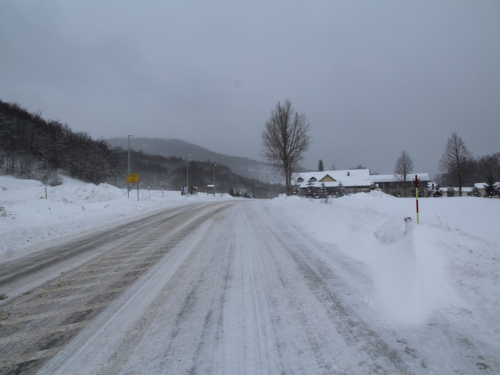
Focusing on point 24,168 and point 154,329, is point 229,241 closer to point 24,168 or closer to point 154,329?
point 154,329

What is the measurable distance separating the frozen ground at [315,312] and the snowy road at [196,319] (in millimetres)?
17

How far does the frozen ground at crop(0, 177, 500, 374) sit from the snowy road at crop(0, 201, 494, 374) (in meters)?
0.02

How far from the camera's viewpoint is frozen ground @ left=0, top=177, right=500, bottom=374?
8.96 feet

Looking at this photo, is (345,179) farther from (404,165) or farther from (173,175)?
(173,175)

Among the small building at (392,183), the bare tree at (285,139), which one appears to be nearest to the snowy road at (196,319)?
the bare tree at (285,139)

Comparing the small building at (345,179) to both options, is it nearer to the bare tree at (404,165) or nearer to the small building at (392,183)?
the small building at (392,183)

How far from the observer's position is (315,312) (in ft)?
12.1

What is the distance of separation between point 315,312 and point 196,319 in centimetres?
155

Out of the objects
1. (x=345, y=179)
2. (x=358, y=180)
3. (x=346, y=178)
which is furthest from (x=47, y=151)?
(x=358, y=180)

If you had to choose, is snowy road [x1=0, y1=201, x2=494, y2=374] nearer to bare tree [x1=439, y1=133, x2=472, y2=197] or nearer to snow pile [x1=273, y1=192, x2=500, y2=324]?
snow pile [x1=273, y1=192, x2=500, y2=324]

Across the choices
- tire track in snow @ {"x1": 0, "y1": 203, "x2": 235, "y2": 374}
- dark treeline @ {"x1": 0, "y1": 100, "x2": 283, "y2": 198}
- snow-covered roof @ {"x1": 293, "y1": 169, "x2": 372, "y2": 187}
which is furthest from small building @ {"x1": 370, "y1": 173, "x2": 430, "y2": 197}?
tire track in snow @ {"x1": 0, "y1": 203, "x2": 235, "y2": 374}


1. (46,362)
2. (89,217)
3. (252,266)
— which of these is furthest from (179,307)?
(89,217)

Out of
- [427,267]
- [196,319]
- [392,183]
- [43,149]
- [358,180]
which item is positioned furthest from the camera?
[392,183]

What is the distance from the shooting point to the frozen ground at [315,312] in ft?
8.96
